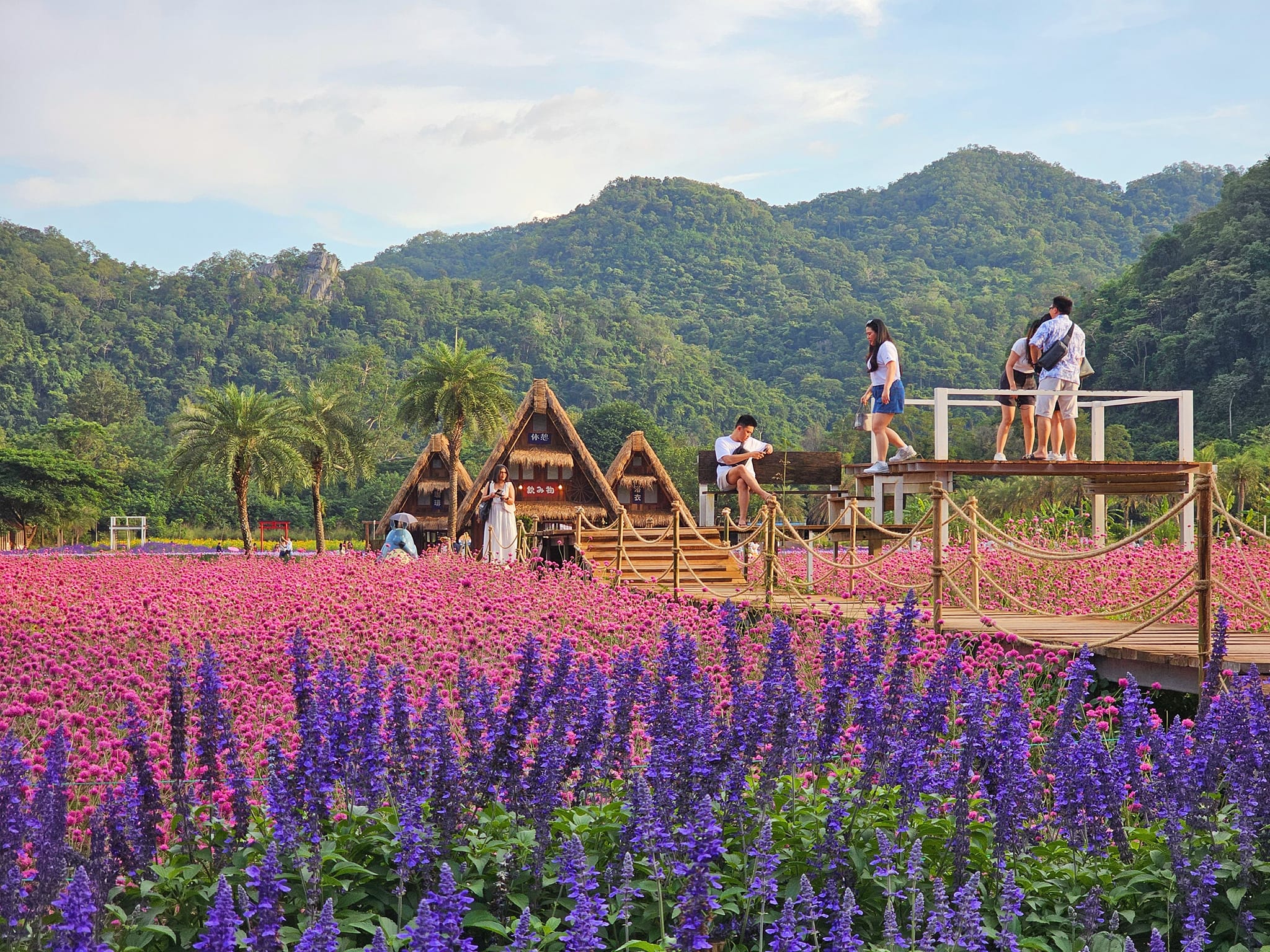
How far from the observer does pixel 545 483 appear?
101 ft

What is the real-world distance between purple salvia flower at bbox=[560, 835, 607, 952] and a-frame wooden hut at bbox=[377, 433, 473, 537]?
107ft

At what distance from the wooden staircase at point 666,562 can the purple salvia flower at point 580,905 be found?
32.1 feet

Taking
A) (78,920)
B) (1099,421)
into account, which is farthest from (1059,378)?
(78,920)

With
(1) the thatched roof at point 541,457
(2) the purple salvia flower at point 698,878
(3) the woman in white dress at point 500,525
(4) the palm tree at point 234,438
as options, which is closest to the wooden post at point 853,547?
(3) the woman in white dress at point 500,525

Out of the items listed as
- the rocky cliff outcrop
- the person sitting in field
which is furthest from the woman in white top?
the rocky cliff outcrop

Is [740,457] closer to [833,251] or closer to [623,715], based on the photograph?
[623,715]

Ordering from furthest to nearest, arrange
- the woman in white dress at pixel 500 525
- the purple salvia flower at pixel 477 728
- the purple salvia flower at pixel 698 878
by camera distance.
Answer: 1. the woman in white dress at pixel 500 525
2. the purple salvia flower at pixel 477 728
3. the purple salvia flower at pixel 698 878

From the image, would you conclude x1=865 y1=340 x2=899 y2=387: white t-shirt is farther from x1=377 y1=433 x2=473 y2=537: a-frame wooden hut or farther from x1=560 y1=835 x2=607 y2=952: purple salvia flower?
x1=377 y1=433 x2=473 y2=537: a-frame wooden hut

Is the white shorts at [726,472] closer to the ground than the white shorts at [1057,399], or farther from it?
closer to the ground

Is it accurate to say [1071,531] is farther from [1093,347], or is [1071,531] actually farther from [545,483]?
[1093,347]

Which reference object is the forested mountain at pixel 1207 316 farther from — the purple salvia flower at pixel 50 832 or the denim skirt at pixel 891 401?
the purple salvia flower at pixel 50 832

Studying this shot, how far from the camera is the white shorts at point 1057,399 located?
41.9ft

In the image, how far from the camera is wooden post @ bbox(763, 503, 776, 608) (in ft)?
35.0

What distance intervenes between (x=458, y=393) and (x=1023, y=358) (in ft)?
81.6
